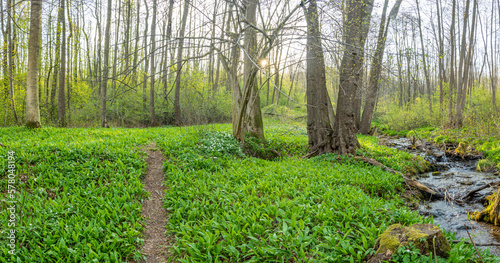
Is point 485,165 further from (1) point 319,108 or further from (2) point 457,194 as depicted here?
(1) point 319,108

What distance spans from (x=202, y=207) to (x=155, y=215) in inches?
32.4

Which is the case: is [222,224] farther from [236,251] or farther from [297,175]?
[297,175]

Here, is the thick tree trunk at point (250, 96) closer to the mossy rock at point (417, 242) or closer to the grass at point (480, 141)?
the mossy rock at point (417, 242)

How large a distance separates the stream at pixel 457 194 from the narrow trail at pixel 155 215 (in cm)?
355

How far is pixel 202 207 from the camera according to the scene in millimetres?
4289

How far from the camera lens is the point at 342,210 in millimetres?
3982

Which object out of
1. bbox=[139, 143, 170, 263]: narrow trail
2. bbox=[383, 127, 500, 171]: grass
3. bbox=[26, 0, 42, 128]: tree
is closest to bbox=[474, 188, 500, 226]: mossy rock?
bbox=[383, 127, 500, 171]: grass

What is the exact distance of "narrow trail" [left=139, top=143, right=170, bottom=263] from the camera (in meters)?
3.40

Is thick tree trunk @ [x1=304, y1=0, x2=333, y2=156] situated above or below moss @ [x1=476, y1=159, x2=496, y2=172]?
above

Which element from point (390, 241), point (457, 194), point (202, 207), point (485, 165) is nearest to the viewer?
point (390, 241)

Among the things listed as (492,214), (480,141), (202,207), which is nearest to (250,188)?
(202,207)

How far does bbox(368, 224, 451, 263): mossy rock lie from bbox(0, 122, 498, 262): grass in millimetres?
149

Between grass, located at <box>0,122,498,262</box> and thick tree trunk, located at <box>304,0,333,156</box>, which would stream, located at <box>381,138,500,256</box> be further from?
thick tree trunk, located at <box>304,0,333,156</box>

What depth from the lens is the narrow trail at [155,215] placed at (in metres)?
3.40
